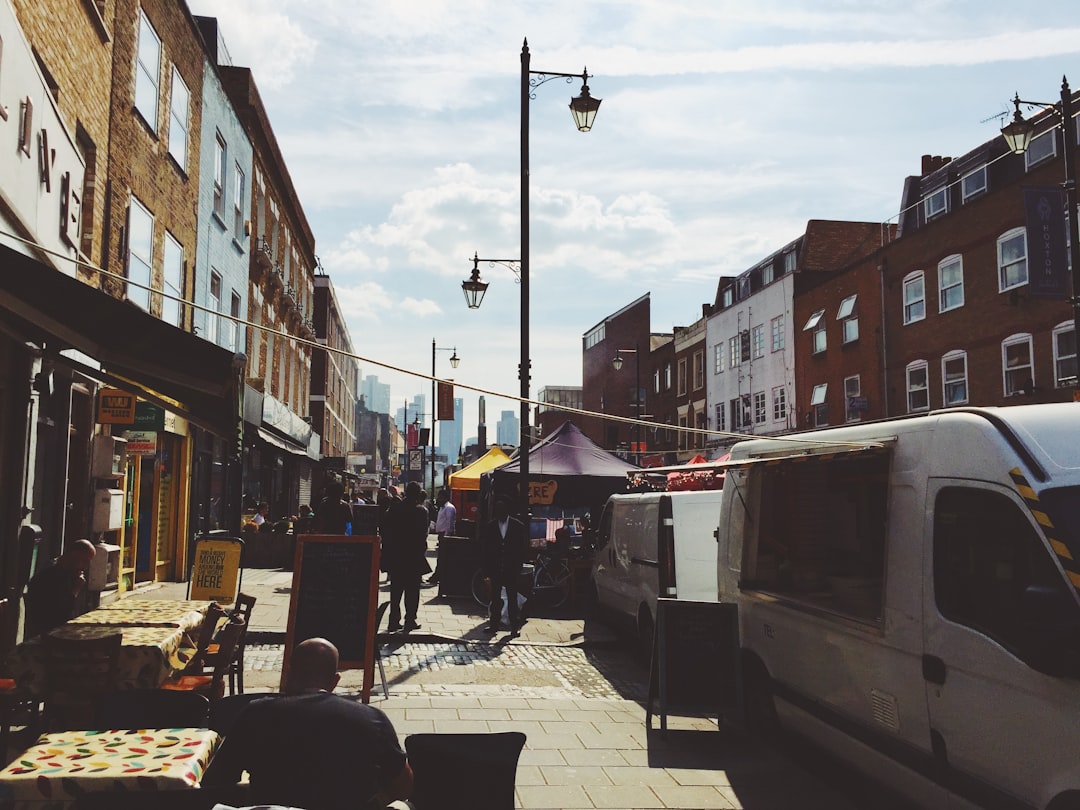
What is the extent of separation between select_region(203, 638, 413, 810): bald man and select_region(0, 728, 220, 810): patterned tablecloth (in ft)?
0.92

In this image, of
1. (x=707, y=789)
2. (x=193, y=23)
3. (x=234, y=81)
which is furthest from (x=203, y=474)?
(x=707, y=789)

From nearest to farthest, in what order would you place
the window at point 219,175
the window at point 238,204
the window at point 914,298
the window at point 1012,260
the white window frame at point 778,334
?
1. the window at point 219,175
2. the window at point 238,204
3. the window at point 1012,260
4. the window at point 914,298
5. the white window frame at point 778,334

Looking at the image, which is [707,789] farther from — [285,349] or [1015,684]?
[285,349]

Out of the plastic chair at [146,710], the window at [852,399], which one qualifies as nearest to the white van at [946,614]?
the plastic chair at [146,710]

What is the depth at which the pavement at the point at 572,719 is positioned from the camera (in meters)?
5.99

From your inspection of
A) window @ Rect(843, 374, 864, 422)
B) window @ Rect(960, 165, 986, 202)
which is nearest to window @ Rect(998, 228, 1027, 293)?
window @ Rect(960, 165, 986, 202)

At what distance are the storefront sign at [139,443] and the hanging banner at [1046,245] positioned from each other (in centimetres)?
1793

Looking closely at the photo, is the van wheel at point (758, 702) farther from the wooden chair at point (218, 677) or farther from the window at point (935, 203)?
the window at point (935, 203)

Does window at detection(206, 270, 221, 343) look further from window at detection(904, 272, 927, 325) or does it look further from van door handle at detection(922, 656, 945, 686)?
window at detection(904, 272, 927, 325)

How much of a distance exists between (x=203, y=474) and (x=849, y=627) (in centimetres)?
1709

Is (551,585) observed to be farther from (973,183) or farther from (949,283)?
(973,183)

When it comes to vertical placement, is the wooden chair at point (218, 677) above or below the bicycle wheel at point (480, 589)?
above

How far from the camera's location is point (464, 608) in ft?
51.5

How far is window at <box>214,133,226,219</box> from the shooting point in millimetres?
21000
